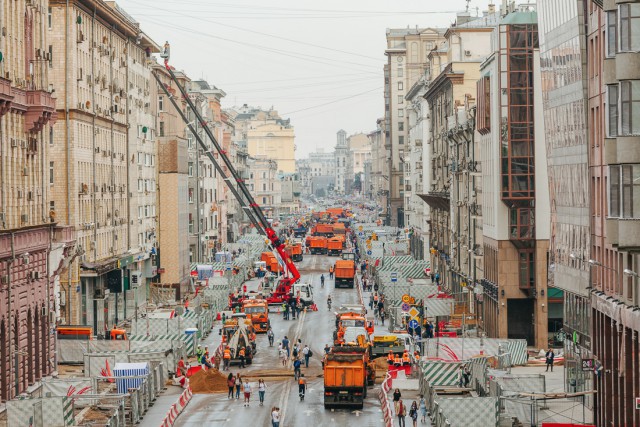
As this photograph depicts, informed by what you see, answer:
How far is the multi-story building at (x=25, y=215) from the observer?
181 feet

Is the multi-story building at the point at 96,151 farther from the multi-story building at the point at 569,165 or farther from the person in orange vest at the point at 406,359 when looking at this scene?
the multi-story building at the point at 569,165

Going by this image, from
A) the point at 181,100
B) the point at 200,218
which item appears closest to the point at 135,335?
the point at 181,100

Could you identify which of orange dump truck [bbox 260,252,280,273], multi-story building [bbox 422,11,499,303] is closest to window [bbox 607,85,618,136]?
multi-story building [bbox 422,11,499,303]

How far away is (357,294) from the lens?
11506 centimetres

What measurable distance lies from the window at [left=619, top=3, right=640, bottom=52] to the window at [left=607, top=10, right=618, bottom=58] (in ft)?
3.08

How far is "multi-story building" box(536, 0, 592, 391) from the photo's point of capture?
52969 millimetres

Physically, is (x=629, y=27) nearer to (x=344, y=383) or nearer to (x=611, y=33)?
(x=611, y=33)

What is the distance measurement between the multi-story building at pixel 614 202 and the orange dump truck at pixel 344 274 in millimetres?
65917

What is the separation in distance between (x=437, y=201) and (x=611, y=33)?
3128 inches

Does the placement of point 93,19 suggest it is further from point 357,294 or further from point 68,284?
point 357,294

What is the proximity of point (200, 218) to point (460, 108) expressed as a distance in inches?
1668

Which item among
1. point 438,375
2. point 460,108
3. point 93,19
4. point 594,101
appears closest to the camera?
point 594,101

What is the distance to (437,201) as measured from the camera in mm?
120438

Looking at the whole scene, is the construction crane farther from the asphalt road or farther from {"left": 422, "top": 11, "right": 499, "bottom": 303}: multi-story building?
{"left": 422, "top": 11, "right": 499, "bottom": 303}: multi-story building
